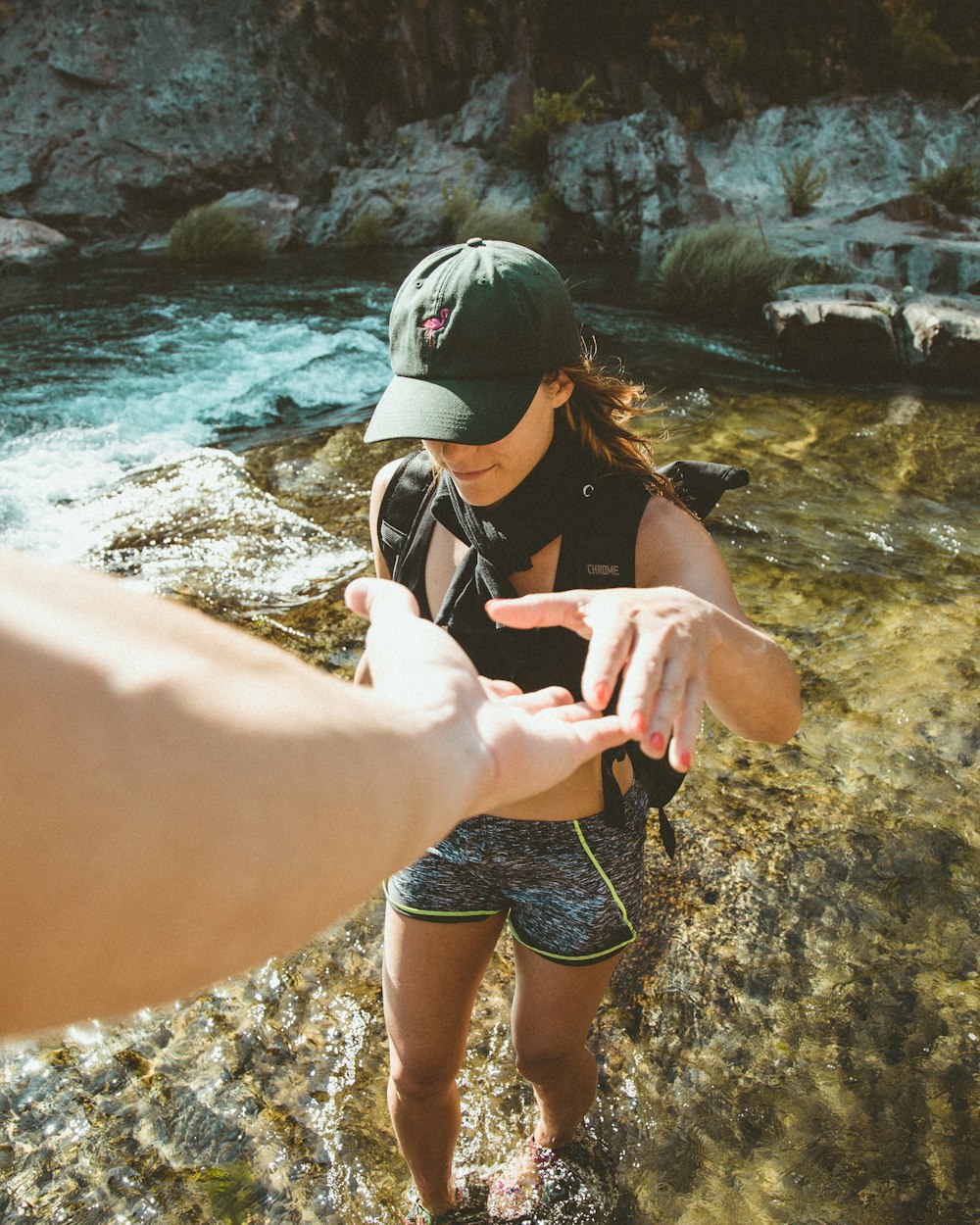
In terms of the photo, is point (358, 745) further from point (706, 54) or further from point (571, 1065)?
point (706, 54)

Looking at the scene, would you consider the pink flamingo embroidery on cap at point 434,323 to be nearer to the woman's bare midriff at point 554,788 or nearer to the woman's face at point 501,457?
the woman's face at point 501,457

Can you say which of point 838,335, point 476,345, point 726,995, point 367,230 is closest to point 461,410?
point 476,345

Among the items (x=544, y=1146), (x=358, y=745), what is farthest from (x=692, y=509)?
(x=544, y=1146)

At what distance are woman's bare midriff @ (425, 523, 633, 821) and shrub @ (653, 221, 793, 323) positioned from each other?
29.3 ft

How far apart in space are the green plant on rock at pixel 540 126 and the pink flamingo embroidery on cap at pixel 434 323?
14.6 m

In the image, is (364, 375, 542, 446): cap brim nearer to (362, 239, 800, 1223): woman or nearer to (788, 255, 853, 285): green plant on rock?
(362, 239, 800, 1223): woman

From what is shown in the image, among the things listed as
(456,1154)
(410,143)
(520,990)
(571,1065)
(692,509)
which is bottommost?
(456,1154)

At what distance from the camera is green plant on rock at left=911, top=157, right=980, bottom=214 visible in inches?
451

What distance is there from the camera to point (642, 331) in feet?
29.9

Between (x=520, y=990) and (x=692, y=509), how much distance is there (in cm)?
104

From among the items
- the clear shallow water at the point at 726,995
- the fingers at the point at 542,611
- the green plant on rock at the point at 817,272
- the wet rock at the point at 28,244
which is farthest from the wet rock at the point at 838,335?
the wet rock at the point at 28,244

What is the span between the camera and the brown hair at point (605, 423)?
171 cm

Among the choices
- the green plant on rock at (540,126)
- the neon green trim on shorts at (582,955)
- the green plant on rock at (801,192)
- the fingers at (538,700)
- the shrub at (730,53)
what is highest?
the shrub at (730,53)

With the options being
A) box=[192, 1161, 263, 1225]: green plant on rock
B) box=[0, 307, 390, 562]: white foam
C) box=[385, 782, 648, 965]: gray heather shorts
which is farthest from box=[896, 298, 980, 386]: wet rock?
box=[192, 1161, 263, 1225]: green plant on rock
